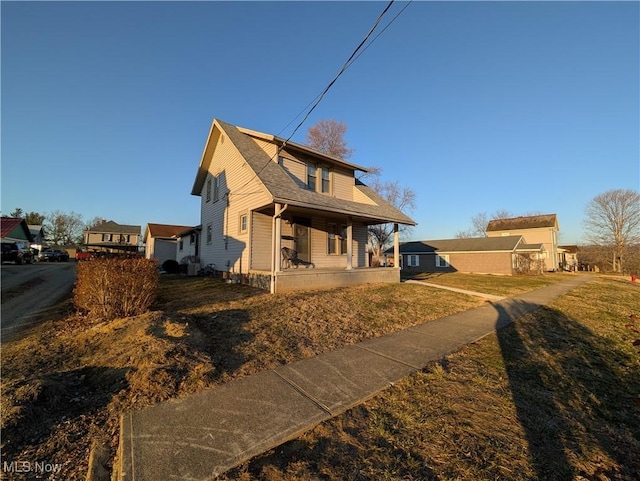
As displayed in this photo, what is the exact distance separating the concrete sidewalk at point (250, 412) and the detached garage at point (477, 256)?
29904 millimetres

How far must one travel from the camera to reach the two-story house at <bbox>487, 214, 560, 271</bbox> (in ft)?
135

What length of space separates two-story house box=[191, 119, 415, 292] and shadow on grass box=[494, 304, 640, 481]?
6.84 metres

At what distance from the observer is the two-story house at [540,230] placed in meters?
41.1

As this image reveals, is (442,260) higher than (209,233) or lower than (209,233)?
lower

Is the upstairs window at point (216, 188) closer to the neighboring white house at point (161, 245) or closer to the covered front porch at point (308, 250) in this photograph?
the covered front porch at point (308, 250)

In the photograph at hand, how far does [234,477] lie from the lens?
2.15 metres

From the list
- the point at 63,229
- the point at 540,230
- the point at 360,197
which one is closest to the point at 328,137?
the point at 360,197

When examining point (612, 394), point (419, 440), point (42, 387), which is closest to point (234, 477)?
point (419, 440)

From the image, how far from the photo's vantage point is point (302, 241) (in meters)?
13.3

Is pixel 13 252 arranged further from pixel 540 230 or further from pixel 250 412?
pixel 540 230

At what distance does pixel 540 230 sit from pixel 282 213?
1899 inches

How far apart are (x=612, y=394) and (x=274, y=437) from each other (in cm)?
466

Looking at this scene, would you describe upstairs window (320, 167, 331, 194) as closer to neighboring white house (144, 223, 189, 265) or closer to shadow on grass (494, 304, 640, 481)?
shadow on grass (494, 304, 640, 481)

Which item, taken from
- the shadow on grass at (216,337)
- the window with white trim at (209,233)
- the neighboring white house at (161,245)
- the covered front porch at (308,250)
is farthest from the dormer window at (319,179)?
the neighboring white house at (161,245)
